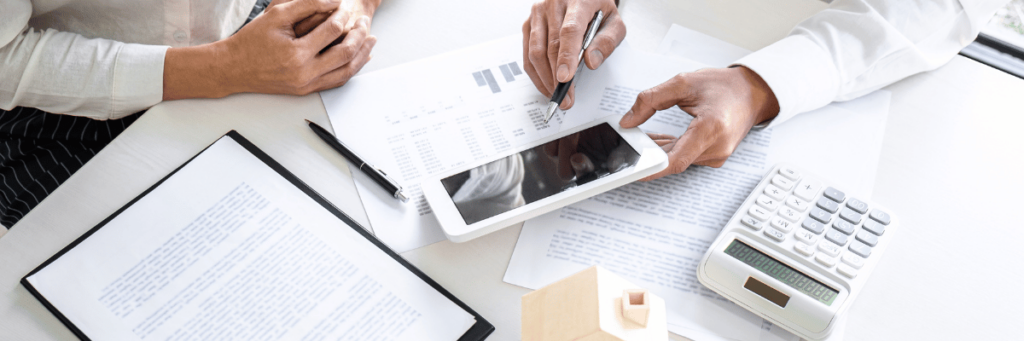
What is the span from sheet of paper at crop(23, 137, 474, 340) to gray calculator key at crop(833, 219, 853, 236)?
1.23 ft

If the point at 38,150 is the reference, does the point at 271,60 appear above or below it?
above

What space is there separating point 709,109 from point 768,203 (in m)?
0.12

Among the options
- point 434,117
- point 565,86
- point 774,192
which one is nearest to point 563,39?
point 565,86

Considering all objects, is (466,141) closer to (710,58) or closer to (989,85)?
(710,58)

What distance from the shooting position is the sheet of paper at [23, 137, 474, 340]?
0.49 m

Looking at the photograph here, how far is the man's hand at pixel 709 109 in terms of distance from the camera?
60 centimetres

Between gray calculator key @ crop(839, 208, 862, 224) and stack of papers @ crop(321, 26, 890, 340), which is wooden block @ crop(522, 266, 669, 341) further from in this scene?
gray calculator key @ crop(839, 208, 862, 224)

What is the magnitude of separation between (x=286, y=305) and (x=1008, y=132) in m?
0.83

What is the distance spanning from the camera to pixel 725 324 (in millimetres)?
521

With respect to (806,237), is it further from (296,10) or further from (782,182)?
(296,10)

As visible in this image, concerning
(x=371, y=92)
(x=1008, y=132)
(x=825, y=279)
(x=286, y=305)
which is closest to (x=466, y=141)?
(x=371, y=92)

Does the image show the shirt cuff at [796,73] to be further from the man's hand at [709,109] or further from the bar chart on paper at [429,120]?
the bar chart on paper at [429,120]

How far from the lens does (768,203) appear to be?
1.87ft

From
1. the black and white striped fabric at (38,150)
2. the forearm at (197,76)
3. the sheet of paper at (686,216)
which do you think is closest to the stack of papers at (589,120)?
the sheet of paper at (686,216)
